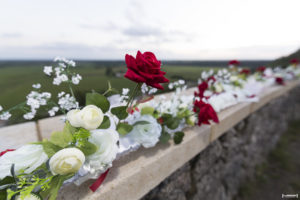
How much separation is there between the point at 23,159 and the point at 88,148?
0.23 meters

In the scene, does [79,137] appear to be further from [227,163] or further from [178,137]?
[227,163]

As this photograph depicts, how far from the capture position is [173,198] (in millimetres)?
1480

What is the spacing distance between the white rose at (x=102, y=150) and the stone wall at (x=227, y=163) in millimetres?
606

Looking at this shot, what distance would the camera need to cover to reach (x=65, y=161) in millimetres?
615

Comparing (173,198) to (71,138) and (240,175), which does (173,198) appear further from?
(240,175)

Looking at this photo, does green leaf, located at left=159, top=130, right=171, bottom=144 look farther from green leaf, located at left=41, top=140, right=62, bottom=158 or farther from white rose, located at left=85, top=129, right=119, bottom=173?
green leaf, located at left=41, top=140, right=62, bottom=158

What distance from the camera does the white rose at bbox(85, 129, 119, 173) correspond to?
2.58ft

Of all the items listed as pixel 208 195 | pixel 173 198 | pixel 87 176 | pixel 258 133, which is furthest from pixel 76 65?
pixel 258 133

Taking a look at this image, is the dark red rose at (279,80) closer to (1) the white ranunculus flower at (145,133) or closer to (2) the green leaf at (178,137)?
(2) the green leaf at (178,137)

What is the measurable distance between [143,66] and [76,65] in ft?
1.23

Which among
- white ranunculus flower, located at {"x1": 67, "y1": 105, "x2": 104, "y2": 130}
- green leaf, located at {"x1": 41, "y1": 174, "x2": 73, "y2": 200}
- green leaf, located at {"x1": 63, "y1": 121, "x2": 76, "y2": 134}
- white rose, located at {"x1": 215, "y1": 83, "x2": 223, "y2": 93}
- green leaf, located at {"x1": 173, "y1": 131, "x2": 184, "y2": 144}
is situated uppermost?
white ranunculus flower, located at {"x1": 67, "y1": 105, "x2": 104, "y2": 130}

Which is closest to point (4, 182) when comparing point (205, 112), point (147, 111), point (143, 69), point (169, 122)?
point (143, 69)

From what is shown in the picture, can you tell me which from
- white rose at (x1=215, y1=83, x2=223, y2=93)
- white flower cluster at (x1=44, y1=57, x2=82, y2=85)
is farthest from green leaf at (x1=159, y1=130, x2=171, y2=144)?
white rose at (x1=215, y1=83, x2=223, y2=93)

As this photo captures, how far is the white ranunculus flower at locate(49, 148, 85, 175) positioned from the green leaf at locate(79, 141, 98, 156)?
113 millimetres
